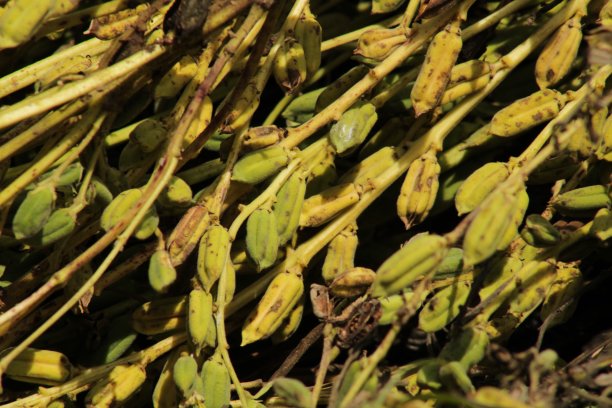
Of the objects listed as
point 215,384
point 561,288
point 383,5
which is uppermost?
point 383,5

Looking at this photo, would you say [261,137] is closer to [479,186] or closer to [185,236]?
[185,236]

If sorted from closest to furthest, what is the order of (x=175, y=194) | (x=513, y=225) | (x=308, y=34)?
(x=513, y=225)
(x=175, y=194)
(x=308, y=34)

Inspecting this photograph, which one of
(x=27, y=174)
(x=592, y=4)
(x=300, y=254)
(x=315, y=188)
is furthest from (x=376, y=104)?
(x=27, y=174)

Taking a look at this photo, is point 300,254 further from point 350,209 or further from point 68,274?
point 68,274

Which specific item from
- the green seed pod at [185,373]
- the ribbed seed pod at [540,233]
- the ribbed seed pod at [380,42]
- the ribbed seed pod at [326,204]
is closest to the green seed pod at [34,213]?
the green seed pod at [185,373]

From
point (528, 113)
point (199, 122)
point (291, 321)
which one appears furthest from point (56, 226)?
point (528, 113)

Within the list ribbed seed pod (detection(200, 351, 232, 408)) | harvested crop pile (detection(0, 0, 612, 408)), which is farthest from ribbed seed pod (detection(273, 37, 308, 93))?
ribbed seed pod (detection(200, 351, 232, 408))

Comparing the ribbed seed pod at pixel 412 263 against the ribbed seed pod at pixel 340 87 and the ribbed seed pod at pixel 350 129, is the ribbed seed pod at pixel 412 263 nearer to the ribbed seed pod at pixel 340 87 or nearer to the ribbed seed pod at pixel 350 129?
the ribbed seed pod at pixel 350 129

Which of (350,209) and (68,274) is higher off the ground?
(68,274)
